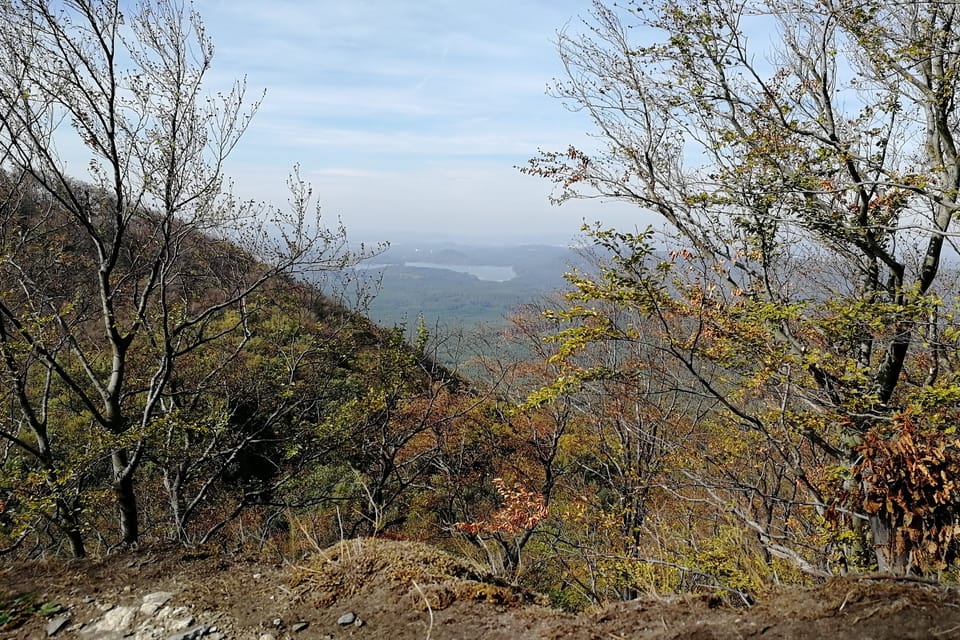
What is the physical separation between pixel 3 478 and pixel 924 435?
375 inches

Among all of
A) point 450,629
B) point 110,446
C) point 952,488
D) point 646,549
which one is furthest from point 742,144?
point 110,446

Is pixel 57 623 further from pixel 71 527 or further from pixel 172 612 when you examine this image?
pixel 71 527

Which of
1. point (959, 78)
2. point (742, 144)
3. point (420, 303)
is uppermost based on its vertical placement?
point (959, 78)

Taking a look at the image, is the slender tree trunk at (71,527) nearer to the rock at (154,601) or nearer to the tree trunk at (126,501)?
the tree trunk at (126,501)

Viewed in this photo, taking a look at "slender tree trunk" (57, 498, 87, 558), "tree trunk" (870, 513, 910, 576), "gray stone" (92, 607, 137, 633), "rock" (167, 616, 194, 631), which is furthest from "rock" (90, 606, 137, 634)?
"tree trunk" (870, 513, 910, 576)

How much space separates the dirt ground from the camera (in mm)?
2910

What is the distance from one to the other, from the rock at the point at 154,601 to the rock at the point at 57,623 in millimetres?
502

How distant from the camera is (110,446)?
6.74m

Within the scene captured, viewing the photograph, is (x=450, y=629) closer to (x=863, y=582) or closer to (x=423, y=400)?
(x=863, y=582)

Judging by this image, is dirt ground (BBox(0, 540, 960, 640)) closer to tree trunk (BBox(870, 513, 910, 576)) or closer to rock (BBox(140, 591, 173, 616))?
rock (BBox(140, 591, 173, 616))

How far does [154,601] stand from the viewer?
3943 mm

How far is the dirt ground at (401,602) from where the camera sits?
291 cm

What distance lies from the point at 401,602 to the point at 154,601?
77.1 inches

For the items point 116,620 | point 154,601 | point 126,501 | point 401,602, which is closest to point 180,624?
point 154,601
